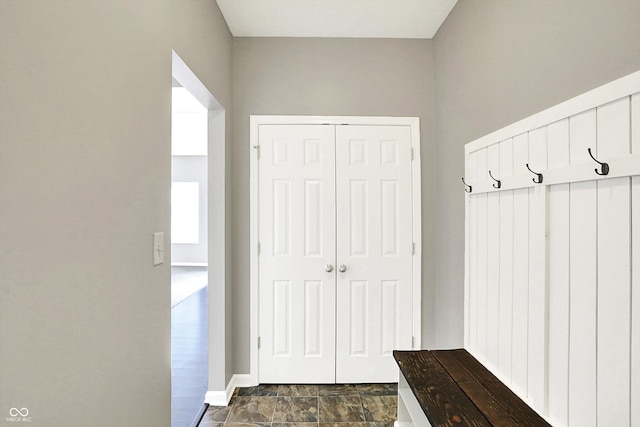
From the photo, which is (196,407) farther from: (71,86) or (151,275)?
(71,86)

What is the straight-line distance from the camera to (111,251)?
100 centimetres

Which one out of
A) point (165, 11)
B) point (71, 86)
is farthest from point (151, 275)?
point (165, 11)

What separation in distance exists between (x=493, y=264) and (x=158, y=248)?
1.56 metres

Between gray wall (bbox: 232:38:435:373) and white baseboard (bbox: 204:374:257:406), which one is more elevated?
gray wall (bbox: 232:38:435:373)

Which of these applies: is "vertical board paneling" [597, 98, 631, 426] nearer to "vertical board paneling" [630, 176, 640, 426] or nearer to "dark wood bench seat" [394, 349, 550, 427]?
"vertical board paneling" [630, 176, 640, 426]

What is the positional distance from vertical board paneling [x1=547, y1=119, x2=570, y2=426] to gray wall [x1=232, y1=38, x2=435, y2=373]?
1314 mm

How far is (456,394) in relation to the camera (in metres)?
1.36

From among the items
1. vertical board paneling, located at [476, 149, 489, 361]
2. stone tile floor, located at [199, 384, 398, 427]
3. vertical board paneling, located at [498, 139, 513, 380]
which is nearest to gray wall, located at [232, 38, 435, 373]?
stone tile floor, located at [199, 384, 398, 427]

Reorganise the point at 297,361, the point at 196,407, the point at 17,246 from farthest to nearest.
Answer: the point at 297,361
the point at 196,407
the point at 17,246

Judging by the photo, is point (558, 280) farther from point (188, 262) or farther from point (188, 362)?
point (188, 262)

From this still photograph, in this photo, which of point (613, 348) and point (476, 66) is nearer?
point (613, 348)

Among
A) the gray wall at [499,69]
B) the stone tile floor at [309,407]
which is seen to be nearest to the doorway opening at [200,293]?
the stone tile floor at [309,407]

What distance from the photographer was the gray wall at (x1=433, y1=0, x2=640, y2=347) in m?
1.03

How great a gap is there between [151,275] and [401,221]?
71.1 inches
